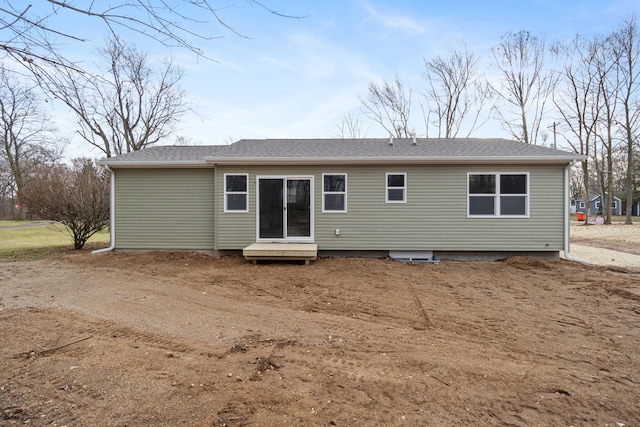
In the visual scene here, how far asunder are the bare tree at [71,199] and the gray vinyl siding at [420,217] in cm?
467

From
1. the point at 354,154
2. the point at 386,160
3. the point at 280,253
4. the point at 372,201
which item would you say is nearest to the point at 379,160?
the point at 386,160

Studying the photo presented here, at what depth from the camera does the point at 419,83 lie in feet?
84.4

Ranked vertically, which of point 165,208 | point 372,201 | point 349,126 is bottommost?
point 165,208

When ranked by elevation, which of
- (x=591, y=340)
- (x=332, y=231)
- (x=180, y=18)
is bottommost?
(x=591, y=340)

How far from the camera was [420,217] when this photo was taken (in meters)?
9.05

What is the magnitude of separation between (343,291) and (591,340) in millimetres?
3360

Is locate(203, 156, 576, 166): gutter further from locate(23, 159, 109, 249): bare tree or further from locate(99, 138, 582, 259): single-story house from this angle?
locate(23, 159, 109, 249): bare tree

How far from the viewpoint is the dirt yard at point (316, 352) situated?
2.30 metres

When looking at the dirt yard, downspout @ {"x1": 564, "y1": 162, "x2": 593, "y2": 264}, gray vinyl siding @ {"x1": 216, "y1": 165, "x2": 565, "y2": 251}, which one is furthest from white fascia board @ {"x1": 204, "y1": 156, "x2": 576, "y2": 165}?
the dirt yard

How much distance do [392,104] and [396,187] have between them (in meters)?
19.1

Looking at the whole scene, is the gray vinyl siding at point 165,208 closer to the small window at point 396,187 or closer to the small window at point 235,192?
the small window at point 235,192

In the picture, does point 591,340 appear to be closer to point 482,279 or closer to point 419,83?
point 482,279

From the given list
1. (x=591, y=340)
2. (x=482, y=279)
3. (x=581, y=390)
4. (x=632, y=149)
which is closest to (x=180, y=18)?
(x=581, y=390)

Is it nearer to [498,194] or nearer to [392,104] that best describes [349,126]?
[392,104]
